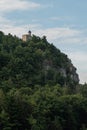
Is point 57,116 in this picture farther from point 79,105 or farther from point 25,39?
point 25,39

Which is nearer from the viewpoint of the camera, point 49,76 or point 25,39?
point 49,76

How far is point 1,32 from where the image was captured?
119m

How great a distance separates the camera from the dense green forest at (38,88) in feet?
217

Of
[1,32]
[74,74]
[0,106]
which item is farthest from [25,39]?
[0,106]

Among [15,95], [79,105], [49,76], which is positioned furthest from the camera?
[49,76]

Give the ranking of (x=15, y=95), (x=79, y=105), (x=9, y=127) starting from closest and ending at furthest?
(x=9, y=127)
(x=15, y=95)
(x=79, y=105)

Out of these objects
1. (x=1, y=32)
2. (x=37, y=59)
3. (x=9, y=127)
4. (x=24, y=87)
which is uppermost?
(x=1, y=32)

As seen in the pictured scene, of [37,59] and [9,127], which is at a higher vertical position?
→ [37,59]

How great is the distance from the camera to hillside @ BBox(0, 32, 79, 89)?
9525 centimetres

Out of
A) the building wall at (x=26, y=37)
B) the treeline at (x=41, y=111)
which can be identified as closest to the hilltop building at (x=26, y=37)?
the building wall at (x=26, y=37)

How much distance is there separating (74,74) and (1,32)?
688 inches

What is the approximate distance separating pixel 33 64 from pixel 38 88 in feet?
41.1

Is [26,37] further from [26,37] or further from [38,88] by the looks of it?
[38,88]

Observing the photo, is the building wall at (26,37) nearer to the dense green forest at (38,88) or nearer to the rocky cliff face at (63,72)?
the dense green forest at (38,88)
